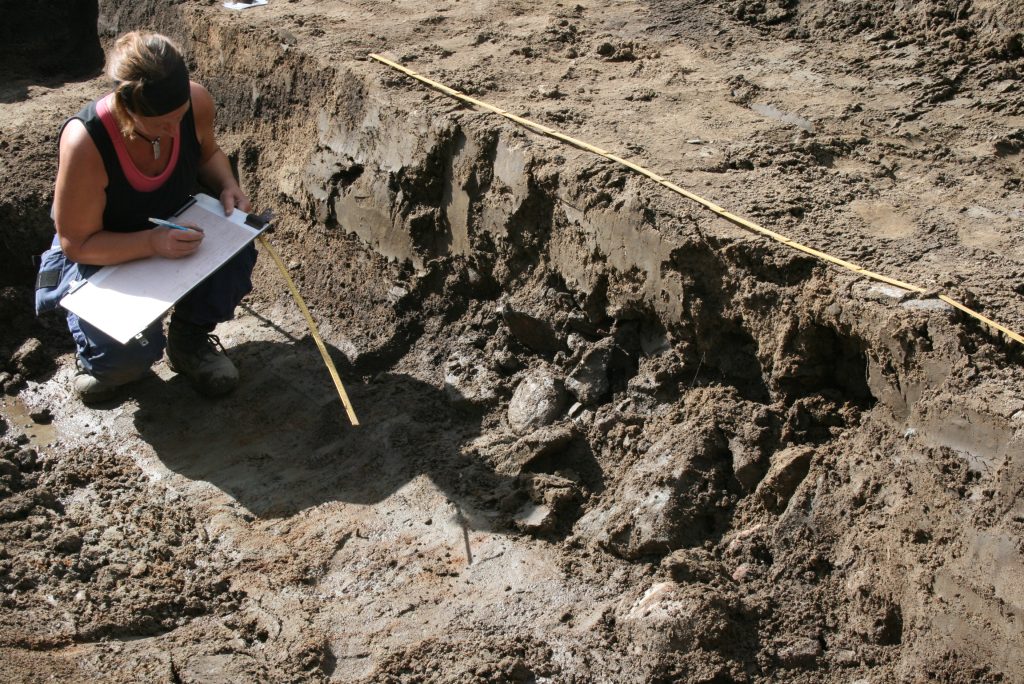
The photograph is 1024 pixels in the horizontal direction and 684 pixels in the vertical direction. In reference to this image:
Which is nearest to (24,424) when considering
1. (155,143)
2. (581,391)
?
(155,143)

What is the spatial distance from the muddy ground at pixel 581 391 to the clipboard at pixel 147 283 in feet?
2.11

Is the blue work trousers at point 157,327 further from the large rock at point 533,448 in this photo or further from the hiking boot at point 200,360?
the large rock at point 533,448

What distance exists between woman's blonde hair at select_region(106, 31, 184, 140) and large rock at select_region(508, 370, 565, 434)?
1.54 metres

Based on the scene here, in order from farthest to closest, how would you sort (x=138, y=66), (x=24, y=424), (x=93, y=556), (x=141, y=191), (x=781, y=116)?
(x=24, y=424) < (x=781, y=116) < (x=141, y=191) < (x=93, y=556) < (x=138, y=66)

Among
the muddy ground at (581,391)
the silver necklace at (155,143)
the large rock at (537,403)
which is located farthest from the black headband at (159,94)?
the large rock at (537,403)

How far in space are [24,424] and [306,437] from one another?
124 cm

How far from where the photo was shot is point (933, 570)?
234 centimetres

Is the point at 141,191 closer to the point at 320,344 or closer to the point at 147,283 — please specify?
the point at 147,283

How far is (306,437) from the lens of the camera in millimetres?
3635

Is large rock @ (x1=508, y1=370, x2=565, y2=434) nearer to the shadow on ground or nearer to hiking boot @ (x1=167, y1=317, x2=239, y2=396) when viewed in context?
the shadow on ground

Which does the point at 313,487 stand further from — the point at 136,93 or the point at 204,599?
the point at 136,93

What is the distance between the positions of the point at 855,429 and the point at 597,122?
1541 millimetres

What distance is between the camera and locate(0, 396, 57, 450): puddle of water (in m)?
3.85

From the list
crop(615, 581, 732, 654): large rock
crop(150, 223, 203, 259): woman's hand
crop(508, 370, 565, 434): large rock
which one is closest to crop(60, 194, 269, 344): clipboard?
crop(150, 223, 203, 259): woman's hand
